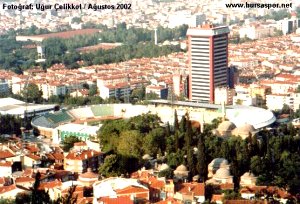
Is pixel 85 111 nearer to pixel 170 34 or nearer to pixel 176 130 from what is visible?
pixel 176 130

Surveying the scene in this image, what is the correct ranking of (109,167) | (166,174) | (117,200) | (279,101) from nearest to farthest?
Result: (117,200) → (166,174) → (109,167) → (279,101)

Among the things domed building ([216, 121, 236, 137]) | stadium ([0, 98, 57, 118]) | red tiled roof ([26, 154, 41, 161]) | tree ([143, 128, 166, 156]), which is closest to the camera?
red tiled roof ([26, 154, 41, 161])

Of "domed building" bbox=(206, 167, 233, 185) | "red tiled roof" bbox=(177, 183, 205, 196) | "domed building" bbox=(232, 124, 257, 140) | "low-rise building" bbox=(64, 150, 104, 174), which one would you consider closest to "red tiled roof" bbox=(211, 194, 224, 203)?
"red tiled roof" bbox=(177, 183, 205, 196)

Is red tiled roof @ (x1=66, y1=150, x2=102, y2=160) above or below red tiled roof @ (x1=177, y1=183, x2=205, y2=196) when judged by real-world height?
above

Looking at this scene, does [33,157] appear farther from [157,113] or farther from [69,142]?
[157,113]

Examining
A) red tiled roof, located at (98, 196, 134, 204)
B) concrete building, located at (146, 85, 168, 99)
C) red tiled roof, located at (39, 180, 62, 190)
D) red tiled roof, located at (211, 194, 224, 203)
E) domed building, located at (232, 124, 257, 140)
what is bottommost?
concrete building, located at (146, 85, 168, 99)

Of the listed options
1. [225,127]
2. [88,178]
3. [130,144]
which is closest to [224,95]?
[225,127]

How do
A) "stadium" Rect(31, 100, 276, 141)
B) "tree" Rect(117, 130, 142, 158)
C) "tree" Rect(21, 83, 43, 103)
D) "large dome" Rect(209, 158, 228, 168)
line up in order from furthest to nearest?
"tree" Rect(21, 83, 43, 103)
"stadium" Rect(31, 100, 276, 141)
"tree" Rect(117, 130, 142, 158)
"large dome" Rect(209, 158, 228, 168)

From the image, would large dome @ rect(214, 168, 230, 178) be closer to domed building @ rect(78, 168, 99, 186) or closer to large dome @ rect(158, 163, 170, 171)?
large dome @ rect(158, 163, 170, 171)
